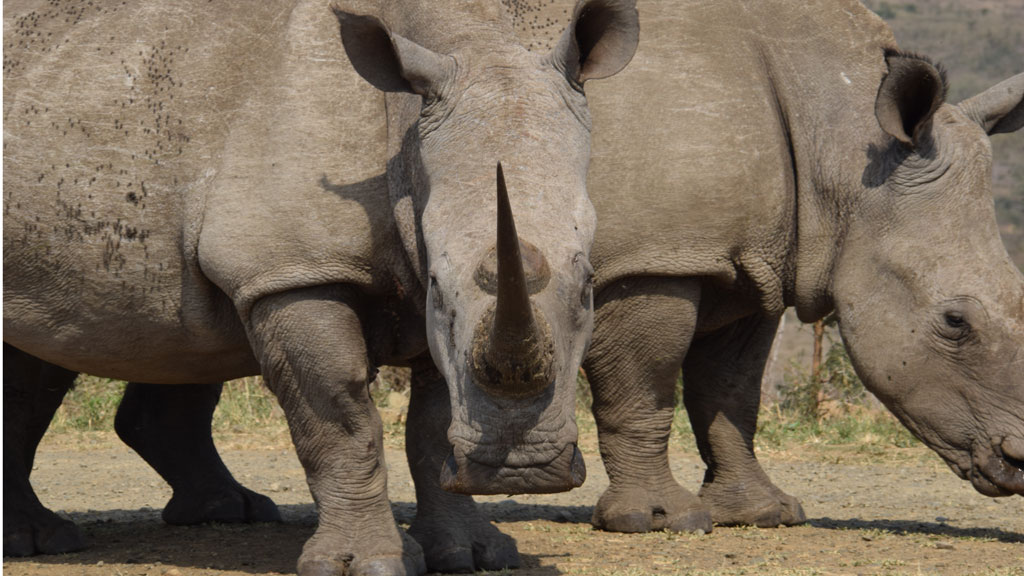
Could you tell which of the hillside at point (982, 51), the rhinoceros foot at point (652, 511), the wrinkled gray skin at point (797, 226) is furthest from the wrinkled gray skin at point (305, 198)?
the hillside at point (982, 51)

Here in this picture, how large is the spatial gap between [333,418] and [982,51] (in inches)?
2025

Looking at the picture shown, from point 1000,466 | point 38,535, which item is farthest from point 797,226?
point 38,535

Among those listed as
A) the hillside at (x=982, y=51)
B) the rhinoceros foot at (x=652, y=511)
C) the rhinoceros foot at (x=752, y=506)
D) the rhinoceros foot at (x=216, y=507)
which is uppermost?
the rhinoceros foot at (x=216, y=507)

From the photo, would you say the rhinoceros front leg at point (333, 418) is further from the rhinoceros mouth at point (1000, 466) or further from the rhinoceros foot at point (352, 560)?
the rhinoceros mouth at point (1000, 466)

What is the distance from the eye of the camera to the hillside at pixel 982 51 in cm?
4522

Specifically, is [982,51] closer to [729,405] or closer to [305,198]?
[729,405]

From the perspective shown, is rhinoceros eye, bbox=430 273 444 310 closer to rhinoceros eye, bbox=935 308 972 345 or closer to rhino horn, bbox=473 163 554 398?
rhino horn, bbox=473 163 554 398

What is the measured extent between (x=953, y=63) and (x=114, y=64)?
165ft

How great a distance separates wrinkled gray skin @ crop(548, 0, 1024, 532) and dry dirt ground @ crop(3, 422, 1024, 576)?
A: 408mm

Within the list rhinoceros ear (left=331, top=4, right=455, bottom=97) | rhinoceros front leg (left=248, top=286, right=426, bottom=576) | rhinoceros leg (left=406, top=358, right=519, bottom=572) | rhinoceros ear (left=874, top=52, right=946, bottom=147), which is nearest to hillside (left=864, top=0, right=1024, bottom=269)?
rhinoceros ear (left=874, top=52, right=946, bottom=147)

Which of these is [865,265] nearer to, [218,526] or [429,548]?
[429,548]

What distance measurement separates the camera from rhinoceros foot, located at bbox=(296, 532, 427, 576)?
18.3 ft

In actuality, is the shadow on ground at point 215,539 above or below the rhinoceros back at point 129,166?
below

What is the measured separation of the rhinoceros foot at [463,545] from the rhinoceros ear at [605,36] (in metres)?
1.76
